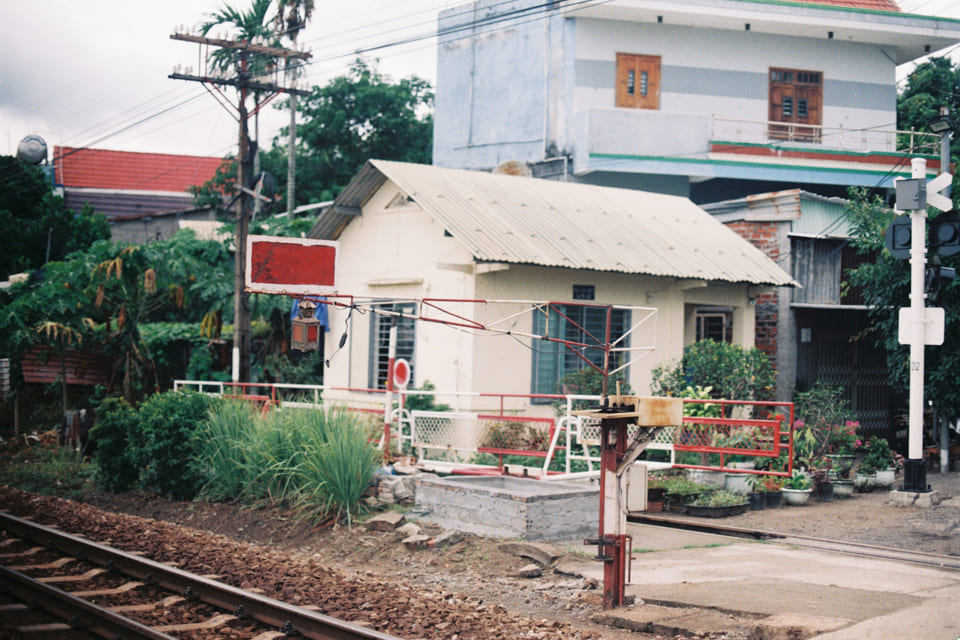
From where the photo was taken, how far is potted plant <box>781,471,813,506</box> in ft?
A: 46.9

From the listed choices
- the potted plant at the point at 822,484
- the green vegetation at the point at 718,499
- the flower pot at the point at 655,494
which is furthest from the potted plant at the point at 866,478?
the flower pot at the point at 655,494

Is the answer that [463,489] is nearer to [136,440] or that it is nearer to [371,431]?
[371,431]

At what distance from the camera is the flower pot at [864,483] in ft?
51.0

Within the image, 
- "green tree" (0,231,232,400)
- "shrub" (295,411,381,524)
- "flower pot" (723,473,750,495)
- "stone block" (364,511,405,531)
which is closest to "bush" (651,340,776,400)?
"flower pot" (723,473,750,495)

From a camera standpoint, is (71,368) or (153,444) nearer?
(153,444)

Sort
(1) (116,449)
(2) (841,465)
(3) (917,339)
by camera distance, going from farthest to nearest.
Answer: (2) (841,465) < (1) (116,449) < (3) (917,339)

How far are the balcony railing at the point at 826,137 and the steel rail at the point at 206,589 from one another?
72.2 ft

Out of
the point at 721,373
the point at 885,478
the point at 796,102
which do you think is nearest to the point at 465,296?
the point at 721,373

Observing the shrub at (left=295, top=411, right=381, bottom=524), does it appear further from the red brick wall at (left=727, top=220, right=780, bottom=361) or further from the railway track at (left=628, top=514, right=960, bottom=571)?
the red brick wall at (left=727, top=220, right=780, bottom=361)

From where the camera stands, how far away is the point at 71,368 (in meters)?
23.4

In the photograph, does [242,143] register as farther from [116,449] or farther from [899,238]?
[899,238]

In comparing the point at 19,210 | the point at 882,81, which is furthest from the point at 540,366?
the point at 19,210

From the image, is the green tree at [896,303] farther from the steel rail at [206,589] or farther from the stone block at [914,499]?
the steel rail at [206,589]

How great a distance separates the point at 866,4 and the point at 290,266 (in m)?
25.2
